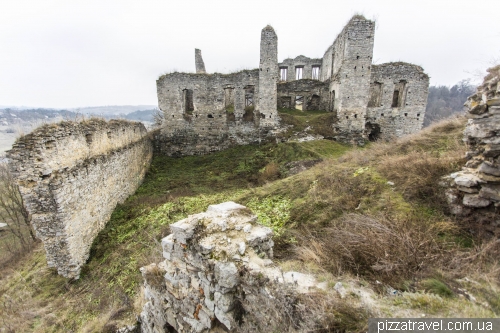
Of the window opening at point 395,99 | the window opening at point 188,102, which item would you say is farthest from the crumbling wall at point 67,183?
the window opening at point 395,99

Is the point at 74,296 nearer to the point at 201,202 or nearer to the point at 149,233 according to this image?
the point at 149,233

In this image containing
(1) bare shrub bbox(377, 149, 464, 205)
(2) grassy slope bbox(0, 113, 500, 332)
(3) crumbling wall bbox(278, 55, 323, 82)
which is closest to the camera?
(2) grassy slope bbox(0, 113, 500, 332)

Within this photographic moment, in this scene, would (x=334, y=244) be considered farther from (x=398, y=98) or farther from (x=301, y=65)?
(x=301, y=65)

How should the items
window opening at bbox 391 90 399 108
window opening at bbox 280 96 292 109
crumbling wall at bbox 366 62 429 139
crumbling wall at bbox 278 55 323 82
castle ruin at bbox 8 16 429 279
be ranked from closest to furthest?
castle ruin at bbox 8 16 429 279 → crumbling wall at bbox 366 62 429 139 → window opening at bbox 391 90 399 108 → window opening at bbox 280 96 292 109 → crumbling wall at bbox 278 55 323 82

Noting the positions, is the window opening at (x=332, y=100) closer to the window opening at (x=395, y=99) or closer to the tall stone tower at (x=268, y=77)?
the window opening at (x=395, y=99)

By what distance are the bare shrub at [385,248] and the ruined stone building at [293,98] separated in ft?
42.4

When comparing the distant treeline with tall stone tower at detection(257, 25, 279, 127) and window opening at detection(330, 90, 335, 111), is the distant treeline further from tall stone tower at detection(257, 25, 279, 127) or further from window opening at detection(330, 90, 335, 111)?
tall stone tower at detection(257, 25, 279, 127)

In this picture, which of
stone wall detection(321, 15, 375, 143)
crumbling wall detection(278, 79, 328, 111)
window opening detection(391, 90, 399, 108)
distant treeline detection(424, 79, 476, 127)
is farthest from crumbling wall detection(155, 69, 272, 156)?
distant treeline detection(424, 79, 476, 127)

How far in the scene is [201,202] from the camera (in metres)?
9.61

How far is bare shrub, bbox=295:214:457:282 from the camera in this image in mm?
3076

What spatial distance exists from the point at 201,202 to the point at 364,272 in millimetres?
7317

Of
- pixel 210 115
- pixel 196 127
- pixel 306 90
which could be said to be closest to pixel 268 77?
pixel 306 90

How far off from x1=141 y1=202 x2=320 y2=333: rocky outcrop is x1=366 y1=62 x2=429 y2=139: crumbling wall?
16.3 metres

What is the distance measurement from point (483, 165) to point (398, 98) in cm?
1588
